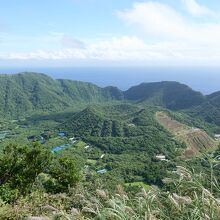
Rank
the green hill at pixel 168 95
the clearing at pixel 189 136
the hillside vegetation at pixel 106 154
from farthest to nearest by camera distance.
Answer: the green hill at pixel 168 95 → the clearing at pixel 189 136 → the hillside vegetation at pixel 106 154

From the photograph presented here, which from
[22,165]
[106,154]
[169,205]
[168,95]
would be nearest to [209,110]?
[168,95]

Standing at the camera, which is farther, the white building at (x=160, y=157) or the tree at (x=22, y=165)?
the white building at (x=160, y=157)

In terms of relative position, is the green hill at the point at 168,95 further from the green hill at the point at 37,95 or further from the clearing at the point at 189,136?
the clearing at the point at 189,136

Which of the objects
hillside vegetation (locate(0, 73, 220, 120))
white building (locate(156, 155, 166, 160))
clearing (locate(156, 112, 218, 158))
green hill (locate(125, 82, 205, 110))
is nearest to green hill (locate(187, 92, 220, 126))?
hillside vegetation (locate(0, 73, 220, 120))

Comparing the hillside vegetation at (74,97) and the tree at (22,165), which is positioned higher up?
the tree at (22,165)

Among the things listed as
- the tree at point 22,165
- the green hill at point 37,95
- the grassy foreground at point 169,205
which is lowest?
the green hill at point 37,95

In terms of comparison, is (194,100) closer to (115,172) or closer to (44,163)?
(115,172)

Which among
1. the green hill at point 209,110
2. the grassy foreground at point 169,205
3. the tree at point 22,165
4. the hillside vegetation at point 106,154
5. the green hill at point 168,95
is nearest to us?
the grassy foreground at point 169,205

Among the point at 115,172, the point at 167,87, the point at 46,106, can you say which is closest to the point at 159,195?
the point at 115,172

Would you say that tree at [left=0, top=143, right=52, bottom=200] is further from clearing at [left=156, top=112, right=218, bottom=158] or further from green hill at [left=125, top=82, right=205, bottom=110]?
green hill at [left=125, top=82, right=205, bottom=110]

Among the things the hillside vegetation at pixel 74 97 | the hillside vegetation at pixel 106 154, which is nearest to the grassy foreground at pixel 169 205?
the hillside vegetation at pixel 106 154

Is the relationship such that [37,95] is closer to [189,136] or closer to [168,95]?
[168,95]
